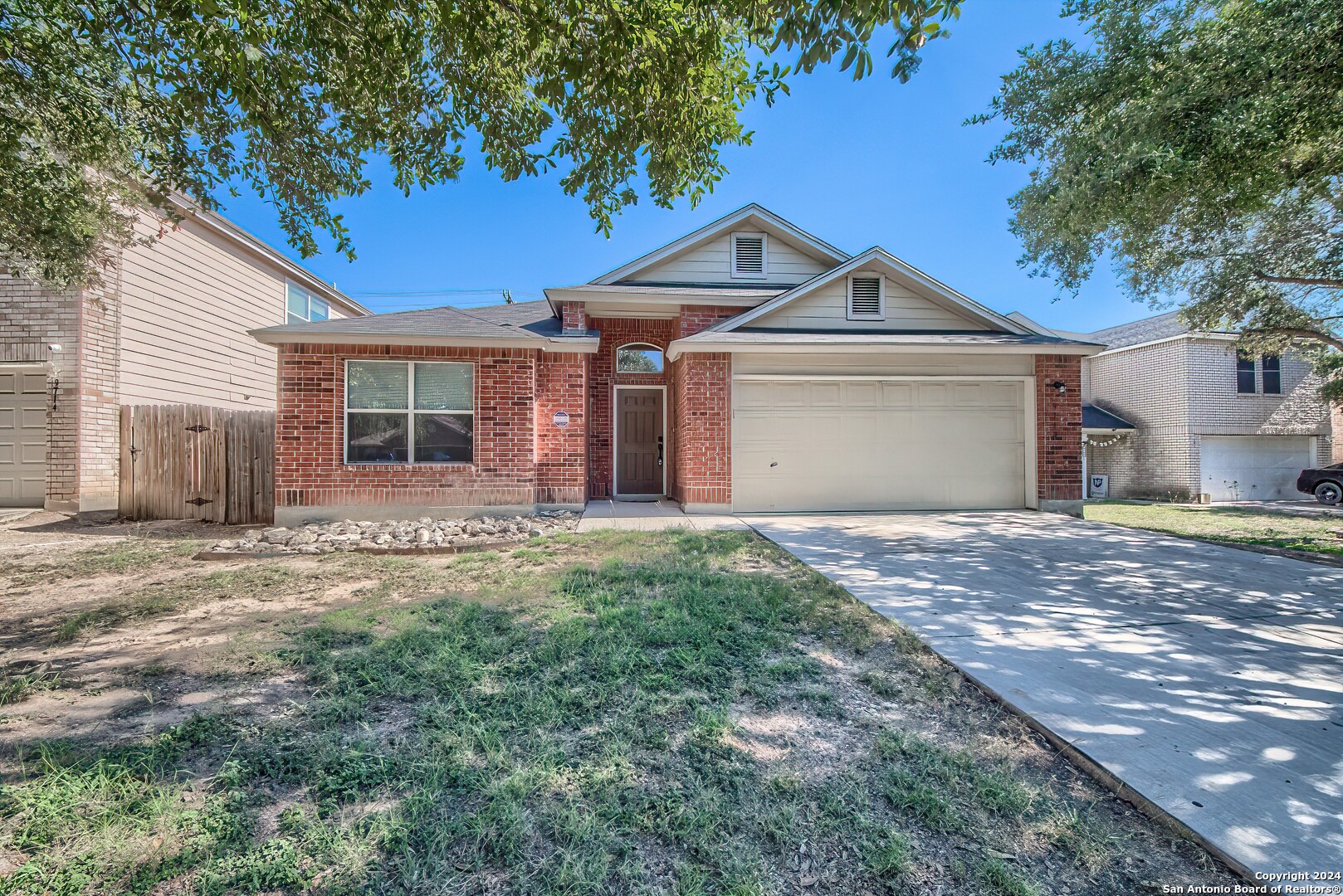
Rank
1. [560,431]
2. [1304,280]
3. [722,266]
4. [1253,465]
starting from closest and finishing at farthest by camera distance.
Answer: [1304,280], [560,431], [722,266], [1253,465]

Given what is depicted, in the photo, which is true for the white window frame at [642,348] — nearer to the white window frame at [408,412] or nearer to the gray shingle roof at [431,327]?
the gray shingle roof at [431,327]

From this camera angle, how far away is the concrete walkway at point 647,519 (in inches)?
325

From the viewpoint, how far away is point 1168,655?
3.49 m

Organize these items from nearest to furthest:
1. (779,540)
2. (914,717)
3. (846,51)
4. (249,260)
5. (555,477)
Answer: (914,717)
(846,51)
(779,540)
(555,477)
(249,260)

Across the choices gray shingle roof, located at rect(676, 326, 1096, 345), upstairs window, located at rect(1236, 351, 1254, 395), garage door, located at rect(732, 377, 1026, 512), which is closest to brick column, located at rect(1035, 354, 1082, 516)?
garage door, located at rect(732, 377, 1026, 512)

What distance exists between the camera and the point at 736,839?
193 centimetres

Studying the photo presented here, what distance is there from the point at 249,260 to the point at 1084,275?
1777 cm

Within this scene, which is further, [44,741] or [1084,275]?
[1084,275]

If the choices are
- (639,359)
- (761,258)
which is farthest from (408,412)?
(761,258)

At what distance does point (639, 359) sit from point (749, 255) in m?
3.35

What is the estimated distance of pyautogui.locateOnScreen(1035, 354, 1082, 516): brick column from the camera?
9.72 m

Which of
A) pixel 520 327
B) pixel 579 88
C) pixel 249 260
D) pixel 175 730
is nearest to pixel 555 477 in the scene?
pixel 520 327

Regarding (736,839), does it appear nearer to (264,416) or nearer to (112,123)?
→ (112,123)

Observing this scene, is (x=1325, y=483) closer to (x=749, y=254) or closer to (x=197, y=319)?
(x=749, y=254)
